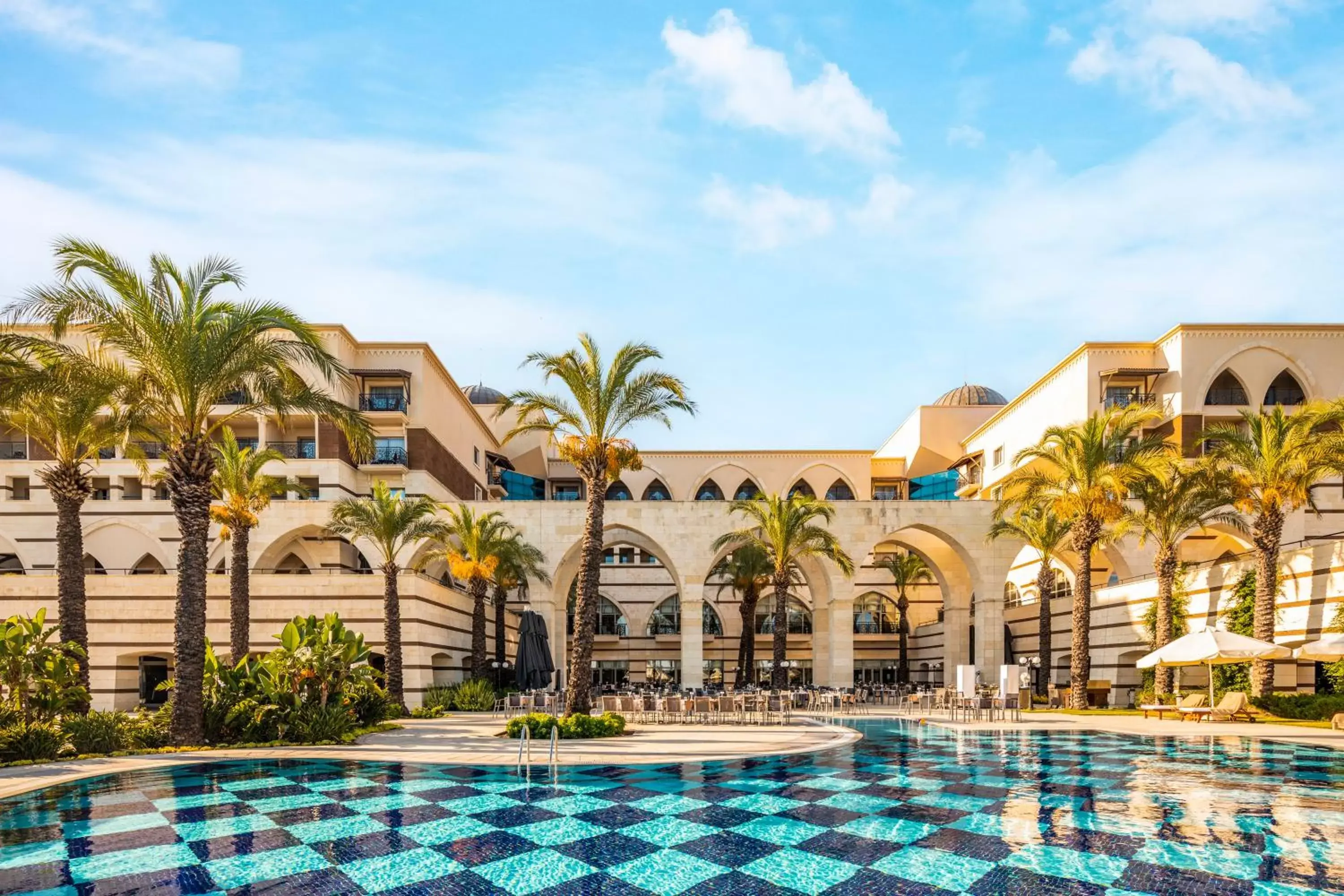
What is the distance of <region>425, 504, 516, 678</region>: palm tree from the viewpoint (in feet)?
96.8

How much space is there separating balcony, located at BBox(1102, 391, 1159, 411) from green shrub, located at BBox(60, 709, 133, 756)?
35.3 m

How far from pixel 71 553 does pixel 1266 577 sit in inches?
1114

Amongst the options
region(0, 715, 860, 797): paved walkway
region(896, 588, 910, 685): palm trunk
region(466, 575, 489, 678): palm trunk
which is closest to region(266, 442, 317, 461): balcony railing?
region(466, 575, 489, 678): palm trunk

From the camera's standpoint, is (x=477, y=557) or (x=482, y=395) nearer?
(x=477, y=557)

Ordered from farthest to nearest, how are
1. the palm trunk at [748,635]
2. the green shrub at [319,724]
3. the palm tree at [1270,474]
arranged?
Answer: 1. the palm trunk at [748,635]
2. the palm tree at [1270,474]
3. the green shrub at [319,724]

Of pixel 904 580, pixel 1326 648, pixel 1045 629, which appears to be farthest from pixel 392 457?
pixel 1326 648

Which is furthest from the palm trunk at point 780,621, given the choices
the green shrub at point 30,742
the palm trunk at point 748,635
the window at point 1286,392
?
the window at point 1286,392

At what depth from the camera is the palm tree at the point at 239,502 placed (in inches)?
935

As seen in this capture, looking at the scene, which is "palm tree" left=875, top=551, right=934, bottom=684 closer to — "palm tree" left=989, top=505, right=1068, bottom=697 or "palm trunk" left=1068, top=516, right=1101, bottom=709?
"palm tree" left=989, top=505, right=1068, bottom=697

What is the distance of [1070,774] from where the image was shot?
12.8 meters

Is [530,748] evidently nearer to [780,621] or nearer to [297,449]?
[780,621]

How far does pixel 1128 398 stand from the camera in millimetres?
37094

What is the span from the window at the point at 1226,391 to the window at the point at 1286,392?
1030mm

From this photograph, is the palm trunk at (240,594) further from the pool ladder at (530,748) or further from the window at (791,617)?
the window at (791,617)
